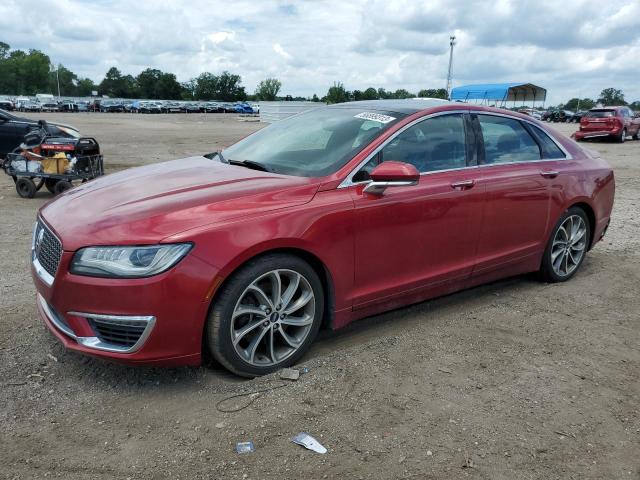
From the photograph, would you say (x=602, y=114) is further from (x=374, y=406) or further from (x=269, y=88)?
(x=269, y=88)

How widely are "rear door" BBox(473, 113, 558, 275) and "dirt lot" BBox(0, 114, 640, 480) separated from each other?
20.5 inches

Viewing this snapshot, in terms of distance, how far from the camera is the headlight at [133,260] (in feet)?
9.46

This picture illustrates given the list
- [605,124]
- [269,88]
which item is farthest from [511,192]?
[269,88]

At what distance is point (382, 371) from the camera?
3447mm

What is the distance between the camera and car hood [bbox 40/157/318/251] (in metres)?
2.98

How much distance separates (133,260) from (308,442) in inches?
50.2

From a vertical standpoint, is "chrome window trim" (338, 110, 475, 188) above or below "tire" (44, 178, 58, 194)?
above

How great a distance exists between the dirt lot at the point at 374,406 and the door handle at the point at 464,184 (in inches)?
39.9

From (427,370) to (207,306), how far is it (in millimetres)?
1428

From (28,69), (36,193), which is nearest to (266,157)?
(36,193)

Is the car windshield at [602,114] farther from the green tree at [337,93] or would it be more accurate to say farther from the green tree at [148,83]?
the green tree at [148,83]

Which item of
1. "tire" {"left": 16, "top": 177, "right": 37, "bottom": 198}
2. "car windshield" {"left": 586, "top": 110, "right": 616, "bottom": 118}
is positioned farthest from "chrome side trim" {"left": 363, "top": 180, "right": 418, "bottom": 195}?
"car windshield" {"left": 586, "top": 110, "right": 616, "bottom": 118}

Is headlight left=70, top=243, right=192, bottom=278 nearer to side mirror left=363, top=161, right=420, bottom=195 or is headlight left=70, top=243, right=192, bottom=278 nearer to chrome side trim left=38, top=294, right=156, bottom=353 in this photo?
chrome side trim left=38, top=294, right=156, bottom=353

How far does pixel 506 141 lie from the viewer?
15.3 feet
